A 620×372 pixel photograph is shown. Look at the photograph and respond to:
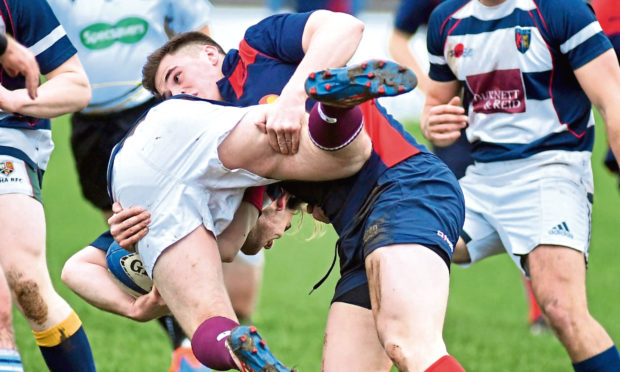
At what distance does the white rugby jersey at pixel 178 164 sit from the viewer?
11.9 ft

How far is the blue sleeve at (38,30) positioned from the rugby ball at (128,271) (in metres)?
0.89

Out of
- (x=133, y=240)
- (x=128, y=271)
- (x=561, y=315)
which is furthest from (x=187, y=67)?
(x=561, y=315)

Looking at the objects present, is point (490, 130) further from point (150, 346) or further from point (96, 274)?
point (150, 346)

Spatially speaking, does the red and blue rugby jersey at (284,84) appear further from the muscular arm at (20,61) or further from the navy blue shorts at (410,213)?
the muscular arm at (20,61)

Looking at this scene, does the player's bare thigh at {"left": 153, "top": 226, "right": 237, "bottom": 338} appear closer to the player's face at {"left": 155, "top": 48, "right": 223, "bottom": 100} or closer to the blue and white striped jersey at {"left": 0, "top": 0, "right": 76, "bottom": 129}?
the player's face at {"left": 155, "top": 48, "right": 223, "bottom": 100}

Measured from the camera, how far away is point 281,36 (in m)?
3.82

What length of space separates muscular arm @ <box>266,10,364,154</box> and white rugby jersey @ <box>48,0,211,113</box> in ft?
6.95

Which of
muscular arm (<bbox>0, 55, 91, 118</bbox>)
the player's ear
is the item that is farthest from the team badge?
the player's ear

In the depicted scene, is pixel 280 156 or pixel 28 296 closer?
pixel 280 156

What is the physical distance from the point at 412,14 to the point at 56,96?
10.0ft

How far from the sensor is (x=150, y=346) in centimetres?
677

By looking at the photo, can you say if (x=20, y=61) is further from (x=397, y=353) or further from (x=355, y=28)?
(x=397, y=353)

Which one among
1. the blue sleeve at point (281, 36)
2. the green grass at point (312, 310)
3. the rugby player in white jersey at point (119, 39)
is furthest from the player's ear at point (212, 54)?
the green grass at point (312, 310)

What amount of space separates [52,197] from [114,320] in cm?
556
